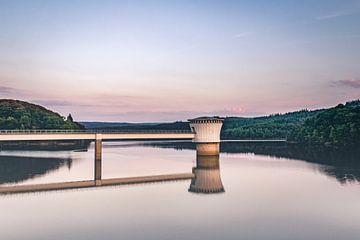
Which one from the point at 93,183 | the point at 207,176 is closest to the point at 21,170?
the point at 93,183

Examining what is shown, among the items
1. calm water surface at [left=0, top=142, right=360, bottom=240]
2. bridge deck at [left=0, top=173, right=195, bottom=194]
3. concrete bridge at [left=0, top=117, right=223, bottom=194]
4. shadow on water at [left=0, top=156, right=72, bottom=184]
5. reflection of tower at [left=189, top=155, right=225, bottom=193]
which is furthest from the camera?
shadow on water at [left=0, top=156, right=72, bottom=184]

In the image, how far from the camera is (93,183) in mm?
44656

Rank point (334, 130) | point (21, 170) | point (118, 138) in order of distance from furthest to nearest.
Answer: point (334, 130) < point (118, 138) < point (21, 170)

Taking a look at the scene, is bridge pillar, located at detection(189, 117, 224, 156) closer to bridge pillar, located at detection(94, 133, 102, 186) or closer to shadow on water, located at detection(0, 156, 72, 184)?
bridge pillar, located at detection(94, 133, 102, 186)

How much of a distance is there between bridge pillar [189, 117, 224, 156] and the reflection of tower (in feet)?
4.63

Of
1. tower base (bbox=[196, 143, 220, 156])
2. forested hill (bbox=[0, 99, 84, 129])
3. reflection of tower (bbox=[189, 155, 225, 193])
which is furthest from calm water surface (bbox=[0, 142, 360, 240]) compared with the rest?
forested hill (bbox=[0, 99, 84, 129])

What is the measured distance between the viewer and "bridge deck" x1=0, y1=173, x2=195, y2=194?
39594 mm

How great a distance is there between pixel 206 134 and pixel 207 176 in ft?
80.2

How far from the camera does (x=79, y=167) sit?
6081cm

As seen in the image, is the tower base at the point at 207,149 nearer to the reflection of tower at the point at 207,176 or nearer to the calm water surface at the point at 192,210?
the reflection of tower at the point at 207,176

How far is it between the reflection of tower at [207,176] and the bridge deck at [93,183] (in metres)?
1.93

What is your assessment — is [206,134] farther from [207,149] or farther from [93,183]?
[93,183]

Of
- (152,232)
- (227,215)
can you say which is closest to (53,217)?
(152,232)

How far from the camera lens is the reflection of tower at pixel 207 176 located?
135 feet
